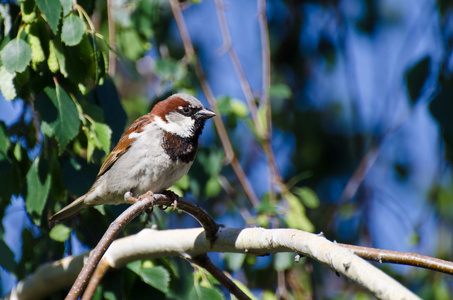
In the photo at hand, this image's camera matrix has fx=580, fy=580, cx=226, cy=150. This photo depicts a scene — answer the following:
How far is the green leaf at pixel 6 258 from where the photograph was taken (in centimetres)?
238

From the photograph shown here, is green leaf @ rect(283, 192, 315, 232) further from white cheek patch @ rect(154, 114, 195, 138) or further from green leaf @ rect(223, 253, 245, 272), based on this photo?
white cheek patch @ rect(154, 114, 195, 138)

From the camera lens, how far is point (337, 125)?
535cm

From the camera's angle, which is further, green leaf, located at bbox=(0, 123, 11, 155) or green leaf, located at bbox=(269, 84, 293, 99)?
green leaf, located at bbox=(269, 84, 293, 99)

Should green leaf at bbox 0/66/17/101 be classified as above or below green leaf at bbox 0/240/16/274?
above

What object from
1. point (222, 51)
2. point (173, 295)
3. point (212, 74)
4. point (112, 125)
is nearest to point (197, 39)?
point (212, 74)

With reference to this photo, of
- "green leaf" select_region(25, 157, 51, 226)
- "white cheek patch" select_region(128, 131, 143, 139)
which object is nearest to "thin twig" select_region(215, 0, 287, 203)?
"white cheek patch" select_region(128, 131, 143, 139)

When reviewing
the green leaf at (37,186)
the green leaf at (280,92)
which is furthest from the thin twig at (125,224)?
the green leaf at (280,92)

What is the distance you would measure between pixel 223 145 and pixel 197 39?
1.47 metres

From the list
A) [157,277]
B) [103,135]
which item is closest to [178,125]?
[103,135]

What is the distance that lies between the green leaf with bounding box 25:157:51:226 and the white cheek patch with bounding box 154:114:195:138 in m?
0.80

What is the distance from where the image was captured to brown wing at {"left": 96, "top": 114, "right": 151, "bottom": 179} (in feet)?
10.7

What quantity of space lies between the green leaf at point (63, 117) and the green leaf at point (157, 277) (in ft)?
2.24

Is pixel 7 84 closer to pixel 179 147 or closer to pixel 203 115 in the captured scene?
pixel 179 147

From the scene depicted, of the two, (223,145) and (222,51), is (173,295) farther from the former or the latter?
(222,51)
